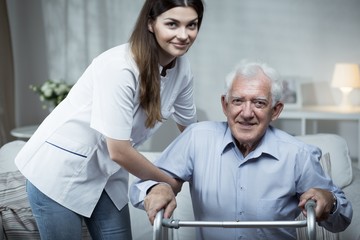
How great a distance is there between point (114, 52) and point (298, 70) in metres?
3.37

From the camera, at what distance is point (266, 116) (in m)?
1.76

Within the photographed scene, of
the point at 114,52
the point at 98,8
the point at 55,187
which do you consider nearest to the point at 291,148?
the point at 114,52

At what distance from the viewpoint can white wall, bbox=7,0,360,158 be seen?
4.75 meters

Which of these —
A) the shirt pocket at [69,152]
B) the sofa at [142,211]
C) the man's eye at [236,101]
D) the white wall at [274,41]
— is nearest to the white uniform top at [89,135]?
the shirt pocket at [69,152]

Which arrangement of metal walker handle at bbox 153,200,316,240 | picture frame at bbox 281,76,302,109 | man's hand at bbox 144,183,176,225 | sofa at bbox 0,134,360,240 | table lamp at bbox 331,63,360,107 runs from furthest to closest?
picture frame at bbox 281,76,302,109, table lamp at bbox 331,63,360,107, sofa at bbox 0,134,360,240, man's hand at bbox 144,183,176,225, metal walker handle at bbox 153,200,316,240

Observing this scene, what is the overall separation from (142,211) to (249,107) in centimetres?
97

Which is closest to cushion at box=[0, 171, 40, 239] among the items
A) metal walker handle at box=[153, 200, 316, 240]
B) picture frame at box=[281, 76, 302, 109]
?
metal walker handle at box=[153, 200, 316, 240]

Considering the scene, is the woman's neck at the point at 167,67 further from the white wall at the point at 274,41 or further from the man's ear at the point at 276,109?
the white wall at the point at 274,41

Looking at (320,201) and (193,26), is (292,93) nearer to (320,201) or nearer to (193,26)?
(193,26)

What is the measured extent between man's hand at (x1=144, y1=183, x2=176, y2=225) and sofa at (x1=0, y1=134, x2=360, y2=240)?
0.65 metres

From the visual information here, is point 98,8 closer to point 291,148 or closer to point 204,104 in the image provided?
point 204,104

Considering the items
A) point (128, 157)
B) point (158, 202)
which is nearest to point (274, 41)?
point (128, 157)

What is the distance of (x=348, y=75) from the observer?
14.4 feet

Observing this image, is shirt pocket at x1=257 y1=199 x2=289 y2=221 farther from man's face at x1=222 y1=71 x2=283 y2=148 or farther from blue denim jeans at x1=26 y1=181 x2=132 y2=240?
blue denim jeans at x1=26 y1=181 x2=132 y2=240
